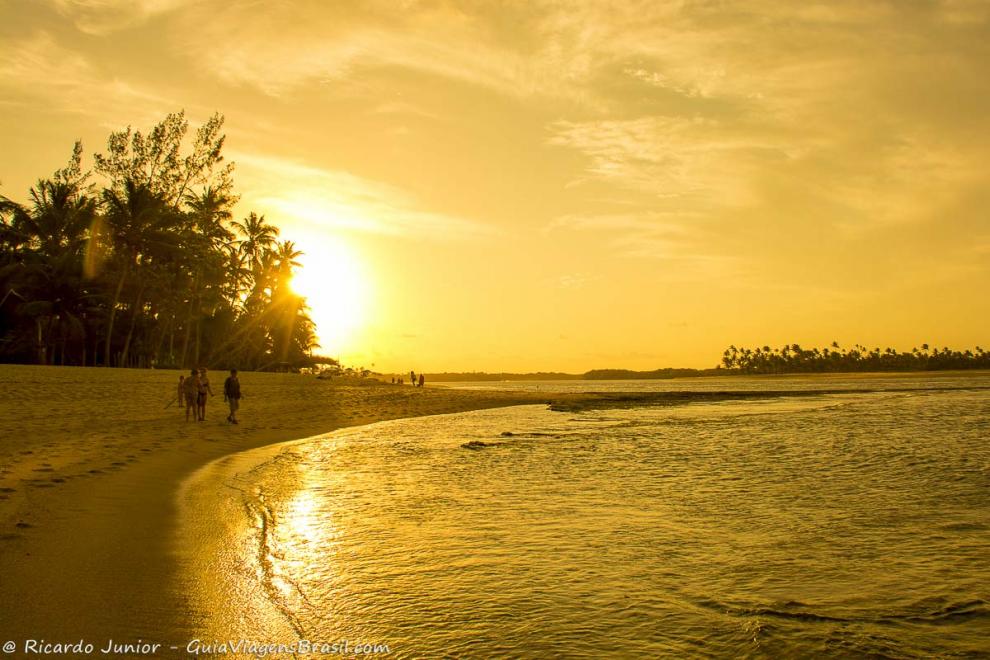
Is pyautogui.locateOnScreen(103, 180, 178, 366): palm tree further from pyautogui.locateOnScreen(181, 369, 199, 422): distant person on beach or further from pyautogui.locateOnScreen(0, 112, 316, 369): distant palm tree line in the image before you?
pyautogui.locateOnScreen(181, 369, 199, 422): distant person on beach

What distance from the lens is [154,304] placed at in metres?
47.6

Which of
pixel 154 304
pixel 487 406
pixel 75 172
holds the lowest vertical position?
pixel 487 406

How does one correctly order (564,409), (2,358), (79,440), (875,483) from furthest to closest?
(564,409) < (2,358) < (79,440) < (875,483)

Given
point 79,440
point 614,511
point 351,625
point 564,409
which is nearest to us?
point 351,625

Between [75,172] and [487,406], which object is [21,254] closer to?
[75,172]

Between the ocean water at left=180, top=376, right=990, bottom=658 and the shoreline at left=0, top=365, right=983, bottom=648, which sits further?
the ocean water at left=180, top=376, right=990, bottom=658

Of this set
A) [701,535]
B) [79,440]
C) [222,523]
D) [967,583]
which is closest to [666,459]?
[701,535]

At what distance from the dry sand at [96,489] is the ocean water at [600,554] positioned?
1.61 ft

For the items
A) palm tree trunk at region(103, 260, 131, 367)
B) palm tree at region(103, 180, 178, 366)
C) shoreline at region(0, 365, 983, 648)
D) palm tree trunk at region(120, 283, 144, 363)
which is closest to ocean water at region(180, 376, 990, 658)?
shoreline at region(0, 365, 983, 648)

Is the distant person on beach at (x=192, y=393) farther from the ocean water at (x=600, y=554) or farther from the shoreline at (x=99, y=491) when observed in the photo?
the ocean water at (x=600, y=554)

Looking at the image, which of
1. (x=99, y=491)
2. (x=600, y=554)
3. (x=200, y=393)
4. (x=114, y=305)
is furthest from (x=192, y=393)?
(x=114, y=305)

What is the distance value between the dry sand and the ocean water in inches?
19.3

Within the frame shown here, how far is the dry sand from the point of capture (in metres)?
5.29

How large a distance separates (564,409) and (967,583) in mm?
37567
